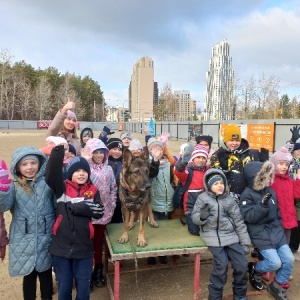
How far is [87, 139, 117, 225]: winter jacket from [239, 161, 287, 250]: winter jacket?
1.75 meters

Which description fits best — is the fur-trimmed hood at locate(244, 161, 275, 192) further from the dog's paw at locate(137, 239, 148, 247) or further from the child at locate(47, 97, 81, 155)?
the child at locate(47, 97, 81, 155)

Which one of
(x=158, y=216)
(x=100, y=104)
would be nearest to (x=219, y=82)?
(x=100, y=104)

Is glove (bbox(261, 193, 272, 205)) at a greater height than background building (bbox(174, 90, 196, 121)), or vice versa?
background building (bbox(174, 90, 196, 121))

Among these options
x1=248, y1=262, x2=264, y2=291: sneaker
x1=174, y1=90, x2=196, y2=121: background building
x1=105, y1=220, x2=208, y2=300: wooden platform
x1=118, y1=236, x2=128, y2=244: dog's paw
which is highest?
x1=174, y1=90, x2=196, y2=121: background building

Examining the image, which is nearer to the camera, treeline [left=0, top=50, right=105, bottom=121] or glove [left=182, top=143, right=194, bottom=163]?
glove [left=182, top=143, right=194, bottom=163]

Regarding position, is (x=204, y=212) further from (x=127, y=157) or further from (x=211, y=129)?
(x=211, y=129)

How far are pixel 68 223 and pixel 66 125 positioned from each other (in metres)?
2.06

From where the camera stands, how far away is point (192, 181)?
14.1 ft

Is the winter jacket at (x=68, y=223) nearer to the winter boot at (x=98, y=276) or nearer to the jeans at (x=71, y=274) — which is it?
the jeans at (x=71, y=274)

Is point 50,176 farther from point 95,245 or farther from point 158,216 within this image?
point 158,216

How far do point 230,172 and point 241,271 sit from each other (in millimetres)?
1276

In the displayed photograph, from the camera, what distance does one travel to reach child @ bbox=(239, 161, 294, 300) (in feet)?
12.4

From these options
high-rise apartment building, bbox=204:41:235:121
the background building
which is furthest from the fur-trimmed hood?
the background building

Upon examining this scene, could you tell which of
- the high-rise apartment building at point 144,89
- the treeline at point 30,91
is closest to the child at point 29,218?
the treeline at point 30,91
